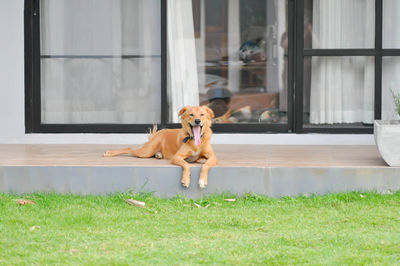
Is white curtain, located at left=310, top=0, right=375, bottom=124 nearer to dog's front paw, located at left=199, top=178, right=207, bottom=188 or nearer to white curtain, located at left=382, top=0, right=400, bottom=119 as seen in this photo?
white curtain, located at left=382, top=0, right=400, bottom=119

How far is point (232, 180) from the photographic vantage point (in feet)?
19.8

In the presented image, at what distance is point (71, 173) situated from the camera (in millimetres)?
6148

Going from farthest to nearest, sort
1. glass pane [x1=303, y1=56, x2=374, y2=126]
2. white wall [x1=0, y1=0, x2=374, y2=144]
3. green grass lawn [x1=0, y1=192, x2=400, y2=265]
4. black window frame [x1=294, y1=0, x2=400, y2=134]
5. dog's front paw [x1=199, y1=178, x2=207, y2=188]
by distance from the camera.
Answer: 1. white wall [x1=0, y1=0, x2=374, y2=144]
2. glass pane [x1=303, y1=56, x2=374, y2=126]
3. black window frame [x1=294, y1=0, x2=400, y2=134]
4. dog's front paw [x1=199, y1=178, x2=207, y2=188]
5. green grass lawn [x1=0, y1=192, x2=400, y2=265]

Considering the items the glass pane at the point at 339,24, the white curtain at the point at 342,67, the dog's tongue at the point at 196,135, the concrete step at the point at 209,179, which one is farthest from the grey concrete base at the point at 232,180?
the glass pane at the point at 339,24

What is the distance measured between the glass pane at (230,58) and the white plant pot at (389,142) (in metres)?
2.09

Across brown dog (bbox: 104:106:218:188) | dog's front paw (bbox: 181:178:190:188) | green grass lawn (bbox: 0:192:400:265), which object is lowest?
green grass lawn (bbox: 0:192:400:265)

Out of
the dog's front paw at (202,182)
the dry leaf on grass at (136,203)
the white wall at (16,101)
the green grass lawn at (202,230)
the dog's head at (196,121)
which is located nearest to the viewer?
the green grass lawn at (202,230)

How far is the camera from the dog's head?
6132 millimetres

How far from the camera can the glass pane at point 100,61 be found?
8094mm

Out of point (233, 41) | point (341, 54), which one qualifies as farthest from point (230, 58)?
point (341, 54)

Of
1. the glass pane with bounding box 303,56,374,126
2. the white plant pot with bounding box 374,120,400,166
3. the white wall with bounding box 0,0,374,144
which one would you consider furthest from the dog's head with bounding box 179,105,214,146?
the glass pane with bounding box 303,56,374,126

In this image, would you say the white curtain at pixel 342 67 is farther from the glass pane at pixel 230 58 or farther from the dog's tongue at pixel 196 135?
the dog's tongue at pixel 196 135

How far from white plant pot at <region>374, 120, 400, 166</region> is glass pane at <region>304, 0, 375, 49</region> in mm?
2084

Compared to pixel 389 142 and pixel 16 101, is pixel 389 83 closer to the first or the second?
pixel 389 142
